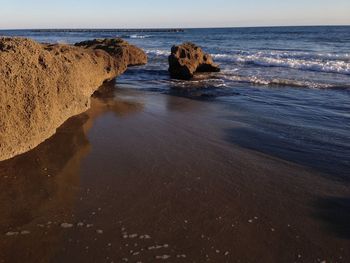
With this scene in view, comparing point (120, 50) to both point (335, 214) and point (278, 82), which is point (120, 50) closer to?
point (278, 82)

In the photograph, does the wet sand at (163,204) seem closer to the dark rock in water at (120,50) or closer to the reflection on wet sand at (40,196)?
the reflection on wet sand at (40,196)

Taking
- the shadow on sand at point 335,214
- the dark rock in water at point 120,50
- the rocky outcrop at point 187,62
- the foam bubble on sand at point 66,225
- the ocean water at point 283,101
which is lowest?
the shadow on sand at point 335,214

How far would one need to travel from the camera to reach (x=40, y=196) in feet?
15.8

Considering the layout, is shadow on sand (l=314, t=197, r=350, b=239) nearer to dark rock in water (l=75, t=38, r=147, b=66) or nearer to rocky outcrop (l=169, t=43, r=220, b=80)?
dark rock in water (l=75, t=38, r=147, b=66)

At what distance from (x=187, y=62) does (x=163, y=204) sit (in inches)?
483

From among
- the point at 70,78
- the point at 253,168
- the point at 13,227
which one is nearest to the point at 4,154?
the point at 13,227

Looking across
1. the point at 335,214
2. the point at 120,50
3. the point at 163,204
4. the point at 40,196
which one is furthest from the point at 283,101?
the point at 40,196

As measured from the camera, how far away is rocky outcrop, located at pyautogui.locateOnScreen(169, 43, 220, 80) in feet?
53.1

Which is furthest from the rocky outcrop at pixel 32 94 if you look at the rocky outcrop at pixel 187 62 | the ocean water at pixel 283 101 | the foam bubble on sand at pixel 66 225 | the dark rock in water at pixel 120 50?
the rocky outcrop at pixel 187 62

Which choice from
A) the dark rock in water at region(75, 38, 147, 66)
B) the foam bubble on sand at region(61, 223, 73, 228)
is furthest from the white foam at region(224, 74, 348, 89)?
the foam bubble on sand at region(61, 223, 73, 228)

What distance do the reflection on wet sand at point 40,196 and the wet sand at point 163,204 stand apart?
1 centimetres

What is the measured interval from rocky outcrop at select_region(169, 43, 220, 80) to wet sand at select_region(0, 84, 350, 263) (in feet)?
30.2

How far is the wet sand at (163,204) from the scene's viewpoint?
12.8 ft

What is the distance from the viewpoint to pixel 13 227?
418cm
